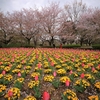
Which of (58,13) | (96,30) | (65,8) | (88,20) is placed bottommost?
(96,30)

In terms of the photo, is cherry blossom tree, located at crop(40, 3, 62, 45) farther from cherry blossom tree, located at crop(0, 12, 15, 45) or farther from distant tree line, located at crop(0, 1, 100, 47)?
cherry blossom tree, located at crop(0, 12, 15, 45)

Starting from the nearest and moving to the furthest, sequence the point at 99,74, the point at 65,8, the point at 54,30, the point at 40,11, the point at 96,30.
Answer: the point at 99,74 < the point at 96,30 < the point at 54,30 < the point at 40,11 < the point at 65,8

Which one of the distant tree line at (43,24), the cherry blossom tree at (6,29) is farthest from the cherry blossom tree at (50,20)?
the cherry blossom tree at (6,29)

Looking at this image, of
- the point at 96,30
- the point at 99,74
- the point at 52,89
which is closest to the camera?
the point at 52,89

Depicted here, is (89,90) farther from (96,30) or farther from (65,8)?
(65,8)

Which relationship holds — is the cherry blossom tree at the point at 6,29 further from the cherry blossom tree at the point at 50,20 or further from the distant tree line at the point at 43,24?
the cherry blossom tree at the point at 50,20

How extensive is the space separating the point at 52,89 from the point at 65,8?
32669 millimetres

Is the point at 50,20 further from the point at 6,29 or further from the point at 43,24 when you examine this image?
the point at 6,29

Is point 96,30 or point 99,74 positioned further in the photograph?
point 96,30

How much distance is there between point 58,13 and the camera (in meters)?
30.4

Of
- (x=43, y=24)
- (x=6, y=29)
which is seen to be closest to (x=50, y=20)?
(x=43, y=24)

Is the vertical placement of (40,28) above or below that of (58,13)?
below

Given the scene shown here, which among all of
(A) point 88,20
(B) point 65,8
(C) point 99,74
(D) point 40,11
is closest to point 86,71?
(C) point 99,74

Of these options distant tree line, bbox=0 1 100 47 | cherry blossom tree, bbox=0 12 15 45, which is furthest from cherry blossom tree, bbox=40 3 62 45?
cherry blossom tree, bbox=0 12 15 45
